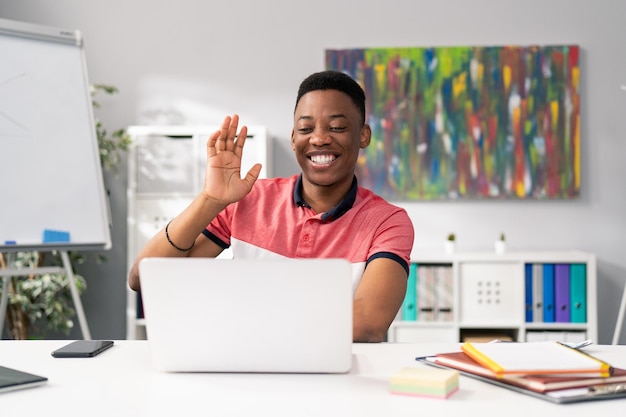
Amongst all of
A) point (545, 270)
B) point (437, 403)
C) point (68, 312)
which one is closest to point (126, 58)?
point (68, 312)

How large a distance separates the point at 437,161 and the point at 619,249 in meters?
1.03

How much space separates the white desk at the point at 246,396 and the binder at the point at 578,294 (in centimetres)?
243

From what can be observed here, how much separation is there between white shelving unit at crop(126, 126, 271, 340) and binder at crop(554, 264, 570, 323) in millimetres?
1467

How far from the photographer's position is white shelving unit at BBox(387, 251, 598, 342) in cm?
333

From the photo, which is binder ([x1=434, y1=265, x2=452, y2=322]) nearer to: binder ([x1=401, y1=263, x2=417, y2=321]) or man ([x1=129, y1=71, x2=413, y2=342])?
binder ([x1=401, y1=263, x2=417, y2=321])

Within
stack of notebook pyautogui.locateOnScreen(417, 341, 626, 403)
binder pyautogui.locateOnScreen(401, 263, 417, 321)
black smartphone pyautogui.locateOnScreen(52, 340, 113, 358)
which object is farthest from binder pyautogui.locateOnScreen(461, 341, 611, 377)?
binder pyautogui.locateOnScreen(401, 263, 417, 321)

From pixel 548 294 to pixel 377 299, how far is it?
2.10m

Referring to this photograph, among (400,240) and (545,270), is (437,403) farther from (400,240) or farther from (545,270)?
(545,270)

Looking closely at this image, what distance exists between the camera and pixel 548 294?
3.34m

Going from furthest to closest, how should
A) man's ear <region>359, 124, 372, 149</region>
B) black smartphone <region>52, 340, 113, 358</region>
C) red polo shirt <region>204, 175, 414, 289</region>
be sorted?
man's ear <region>359, 124, 372, 149</region>, red polo shirt <region>204, 175, 414, 289</region>, black smartphone <region>52, 340, 113, 358</region>

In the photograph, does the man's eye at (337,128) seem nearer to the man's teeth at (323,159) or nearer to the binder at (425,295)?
the man's teeth at (323,159)

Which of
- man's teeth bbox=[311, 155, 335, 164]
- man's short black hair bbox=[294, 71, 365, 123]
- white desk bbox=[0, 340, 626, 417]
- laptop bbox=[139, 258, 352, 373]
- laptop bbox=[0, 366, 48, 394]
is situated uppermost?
man's short black hair bbox=[294, 71, 365, 123]

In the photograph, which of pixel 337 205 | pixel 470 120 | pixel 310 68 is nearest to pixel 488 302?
pixel 470 120

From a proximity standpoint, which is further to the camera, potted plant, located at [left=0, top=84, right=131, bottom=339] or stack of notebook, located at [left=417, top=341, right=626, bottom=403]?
potted plant, located at [left=0, top=84, right=131, bottom=339]
